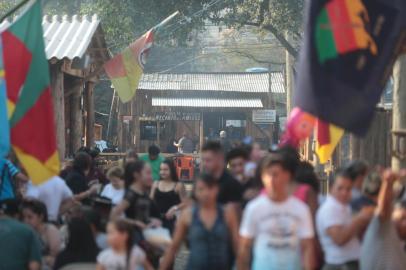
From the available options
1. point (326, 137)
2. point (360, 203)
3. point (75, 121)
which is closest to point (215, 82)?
point (75, 121)

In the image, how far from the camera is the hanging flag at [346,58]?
7863mm

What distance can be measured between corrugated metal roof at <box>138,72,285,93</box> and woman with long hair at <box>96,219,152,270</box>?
2931 centimetres

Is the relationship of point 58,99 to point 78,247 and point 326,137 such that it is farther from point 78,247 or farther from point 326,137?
point 78,247

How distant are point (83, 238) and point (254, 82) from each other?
105 ft

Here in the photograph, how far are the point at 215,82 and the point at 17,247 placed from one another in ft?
106

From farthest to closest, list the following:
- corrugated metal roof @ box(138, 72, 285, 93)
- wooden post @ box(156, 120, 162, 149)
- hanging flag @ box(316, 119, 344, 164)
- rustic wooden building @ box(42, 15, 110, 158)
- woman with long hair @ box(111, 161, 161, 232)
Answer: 1. corrugated metal roof @ box(138, 72, 285, 93)
2. wooden post @ box(156, 120, 162, 149)
3. rustic wooden building @ box(42, 15, 110, 158)
4. hanging flag @ box(316, 119, 344, 164)
5. woman with long hair @ box(111, 161, 161, 232)

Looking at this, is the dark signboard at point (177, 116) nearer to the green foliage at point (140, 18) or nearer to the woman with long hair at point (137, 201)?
the green foliage at point (140, 18)

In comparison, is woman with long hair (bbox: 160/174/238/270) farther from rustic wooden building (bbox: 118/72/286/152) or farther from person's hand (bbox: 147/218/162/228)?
rustic wooden building (bbox: 118/72/286/152)

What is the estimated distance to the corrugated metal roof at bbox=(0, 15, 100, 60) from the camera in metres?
16.9

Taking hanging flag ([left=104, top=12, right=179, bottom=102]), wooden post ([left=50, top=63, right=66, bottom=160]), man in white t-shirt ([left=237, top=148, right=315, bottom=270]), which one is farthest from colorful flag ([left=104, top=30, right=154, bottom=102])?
man in white t-shirt ([left=237, top=148, right=315, bottom=270])

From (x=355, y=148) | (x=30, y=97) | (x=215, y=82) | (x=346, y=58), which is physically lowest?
(x=355, y=148)

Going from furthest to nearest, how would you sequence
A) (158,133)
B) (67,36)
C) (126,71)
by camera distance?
(158,133)
(67,36)
(126,71)

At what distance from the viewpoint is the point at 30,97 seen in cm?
934

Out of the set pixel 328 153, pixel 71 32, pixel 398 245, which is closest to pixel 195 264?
pixel 398 245
